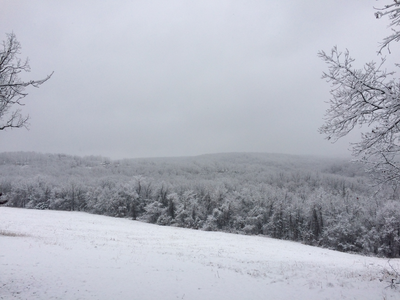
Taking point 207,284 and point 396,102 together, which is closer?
point 396,102

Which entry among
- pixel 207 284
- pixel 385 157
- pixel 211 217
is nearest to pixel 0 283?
pixel 207 284

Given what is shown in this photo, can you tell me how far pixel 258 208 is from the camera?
55156 mm

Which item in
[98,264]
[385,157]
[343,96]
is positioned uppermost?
[343,96]

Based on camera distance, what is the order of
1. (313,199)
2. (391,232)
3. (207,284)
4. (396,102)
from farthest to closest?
(313,199), (391,232), (207,284), (396,102)

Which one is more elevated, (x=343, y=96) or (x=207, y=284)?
(x=343, y=96)

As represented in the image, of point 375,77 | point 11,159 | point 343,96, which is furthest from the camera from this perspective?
point 11,159

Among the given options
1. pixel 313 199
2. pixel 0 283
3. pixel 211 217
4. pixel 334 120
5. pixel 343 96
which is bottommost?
pixel 211 217

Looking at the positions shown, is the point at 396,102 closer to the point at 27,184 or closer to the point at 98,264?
the point at 98,264

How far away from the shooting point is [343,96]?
5.91 m

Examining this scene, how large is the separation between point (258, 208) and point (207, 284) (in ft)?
158

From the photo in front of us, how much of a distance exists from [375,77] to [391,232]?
1918 inches

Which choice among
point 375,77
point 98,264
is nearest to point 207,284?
point 98,264

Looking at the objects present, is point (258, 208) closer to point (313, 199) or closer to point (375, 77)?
point (313, 199)

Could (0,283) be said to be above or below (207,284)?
above
